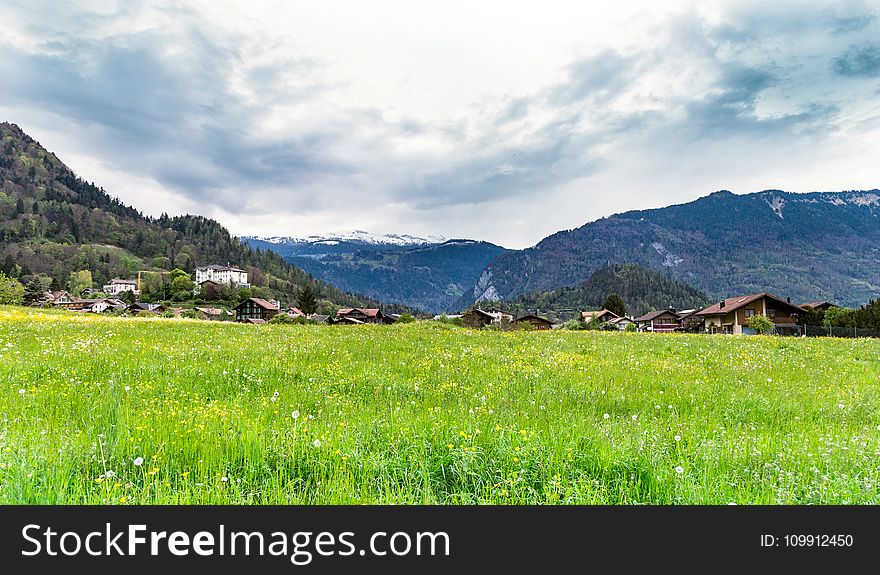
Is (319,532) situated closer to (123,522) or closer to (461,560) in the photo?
(461,560)

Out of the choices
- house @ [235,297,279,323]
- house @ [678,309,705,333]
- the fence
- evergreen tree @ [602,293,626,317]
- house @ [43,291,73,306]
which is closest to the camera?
the fence

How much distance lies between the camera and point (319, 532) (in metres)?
3.24

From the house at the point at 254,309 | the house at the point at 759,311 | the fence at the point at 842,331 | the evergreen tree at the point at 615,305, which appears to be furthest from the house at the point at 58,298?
the fence at the point at 842,331

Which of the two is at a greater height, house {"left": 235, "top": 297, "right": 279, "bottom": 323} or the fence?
house {"left": 235, "top": 297, "right": 279, "bottom": 323}

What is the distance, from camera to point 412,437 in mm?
5102

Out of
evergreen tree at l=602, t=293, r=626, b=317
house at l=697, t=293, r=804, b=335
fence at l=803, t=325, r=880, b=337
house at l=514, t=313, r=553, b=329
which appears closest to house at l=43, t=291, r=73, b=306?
house at l=514, t=313, r=553, b=329

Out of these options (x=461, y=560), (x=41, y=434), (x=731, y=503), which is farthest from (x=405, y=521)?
(x=41, y=434)

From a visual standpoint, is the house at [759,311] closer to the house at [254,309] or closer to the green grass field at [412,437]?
the green grass field at [412,437]

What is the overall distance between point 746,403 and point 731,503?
17.3 ft

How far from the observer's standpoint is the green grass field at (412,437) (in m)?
3.94

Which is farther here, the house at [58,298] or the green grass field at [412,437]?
the house at [58,298]

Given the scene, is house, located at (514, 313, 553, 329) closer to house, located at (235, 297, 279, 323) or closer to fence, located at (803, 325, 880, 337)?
fence, located at (803, 325, 880, 337)

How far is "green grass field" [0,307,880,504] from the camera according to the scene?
3.94 m

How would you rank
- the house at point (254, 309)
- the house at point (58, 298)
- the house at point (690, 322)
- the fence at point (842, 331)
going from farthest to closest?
1. the house at point (254, 309)
2. the house at point (58, 298)
3. the house at point (690, 322)
4. the fence at point (842, 331)
